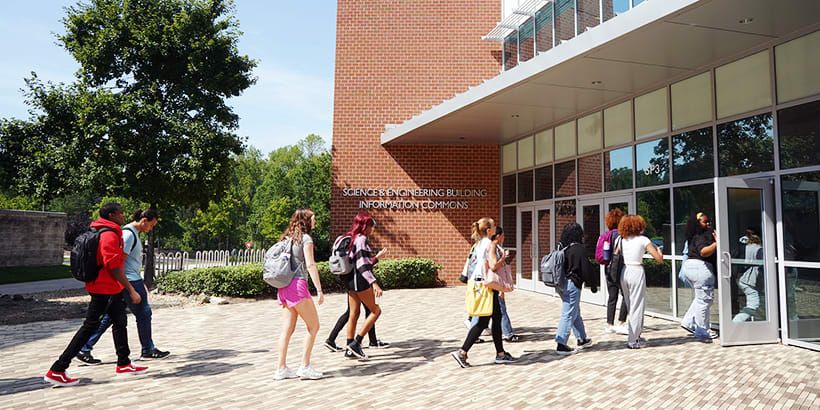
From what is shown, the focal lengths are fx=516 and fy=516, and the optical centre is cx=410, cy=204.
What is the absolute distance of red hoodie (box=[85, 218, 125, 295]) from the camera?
503 centimetres

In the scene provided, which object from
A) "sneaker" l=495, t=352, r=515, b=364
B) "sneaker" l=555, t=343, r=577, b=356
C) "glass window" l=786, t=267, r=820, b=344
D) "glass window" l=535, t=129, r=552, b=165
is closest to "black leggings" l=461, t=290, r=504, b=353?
"sneaker" l=495, t=352, r=515, b=364

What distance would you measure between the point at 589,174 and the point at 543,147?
6.57 ft

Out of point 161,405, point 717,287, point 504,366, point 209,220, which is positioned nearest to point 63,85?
point 161,405

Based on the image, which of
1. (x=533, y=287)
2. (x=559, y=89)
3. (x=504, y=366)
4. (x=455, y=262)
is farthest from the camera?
(x=455, y=262)

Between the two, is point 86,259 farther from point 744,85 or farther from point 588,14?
point 588,14

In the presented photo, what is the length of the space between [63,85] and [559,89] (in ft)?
Answer: 41.5

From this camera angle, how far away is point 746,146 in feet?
24.4

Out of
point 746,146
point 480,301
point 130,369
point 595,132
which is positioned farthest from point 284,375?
point 595,132

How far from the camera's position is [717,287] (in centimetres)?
732

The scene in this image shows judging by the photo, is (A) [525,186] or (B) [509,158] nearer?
(A) [525,186]

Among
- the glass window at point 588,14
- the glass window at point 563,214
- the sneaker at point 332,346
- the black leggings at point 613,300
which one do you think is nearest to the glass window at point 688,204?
the black leggings at point 613,300

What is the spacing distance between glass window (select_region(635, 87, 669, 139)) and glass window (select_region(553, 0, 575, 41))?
215 cm

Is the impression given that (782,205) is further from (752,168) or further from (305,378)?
(305,378)

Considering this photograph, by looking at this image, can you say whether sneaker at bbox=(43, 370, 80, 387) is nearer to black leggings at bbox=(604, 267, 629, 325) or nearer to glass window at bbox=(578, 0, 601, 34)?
black leggings at bbox=(604, 267, 629, 325)
